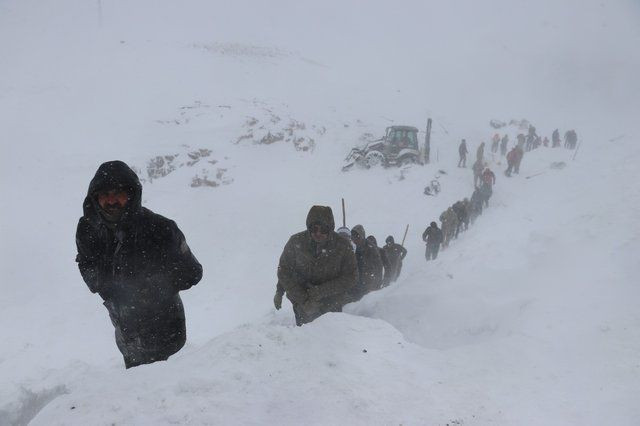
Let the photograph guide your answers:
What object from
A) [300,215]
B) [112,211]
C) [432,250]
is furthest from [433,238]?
[112,211]

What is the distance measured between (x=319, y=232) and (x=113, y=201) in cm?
191

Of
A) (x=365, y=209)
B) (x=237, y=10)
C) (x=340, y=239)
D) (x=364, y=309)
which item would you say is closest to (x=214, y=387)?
(x=340, y=239)

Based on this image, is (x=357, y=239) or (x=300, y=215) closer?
(x=357, y=239)

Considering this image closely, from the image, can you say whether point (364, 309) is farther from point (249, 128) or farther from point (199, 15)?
point (199, 15)

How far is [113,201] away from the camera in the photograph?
2.08 m

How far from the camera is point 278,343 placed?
2.62m

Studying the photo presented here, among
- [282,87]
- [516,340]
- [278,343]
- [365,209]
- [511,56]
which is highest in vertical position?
[511,56]

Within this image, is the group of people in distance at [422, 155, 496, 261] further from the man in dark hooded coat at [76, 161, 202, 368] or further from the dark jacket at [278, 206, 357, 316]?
the man in dark hooded coat at [76, 161, 202, 368]

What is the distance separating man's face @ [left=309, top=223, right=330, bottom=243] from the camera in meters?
3.63

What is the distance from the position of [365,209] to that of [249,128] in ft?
25.1

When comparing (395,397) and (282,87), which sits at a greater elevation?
(282,87)

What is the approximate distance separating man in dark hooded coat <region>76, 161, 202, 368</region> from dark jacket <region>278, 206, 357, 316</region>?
150cm

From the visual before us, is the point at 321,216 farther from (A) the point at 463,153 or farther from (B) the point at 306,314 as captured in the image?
(A) the point at 463,153

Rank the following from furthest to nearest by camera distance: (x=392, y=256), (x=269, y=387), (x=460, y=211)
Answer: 1. (x=460, y=211)
2. (x=392, y=256)
3. (x=269, y=387)
